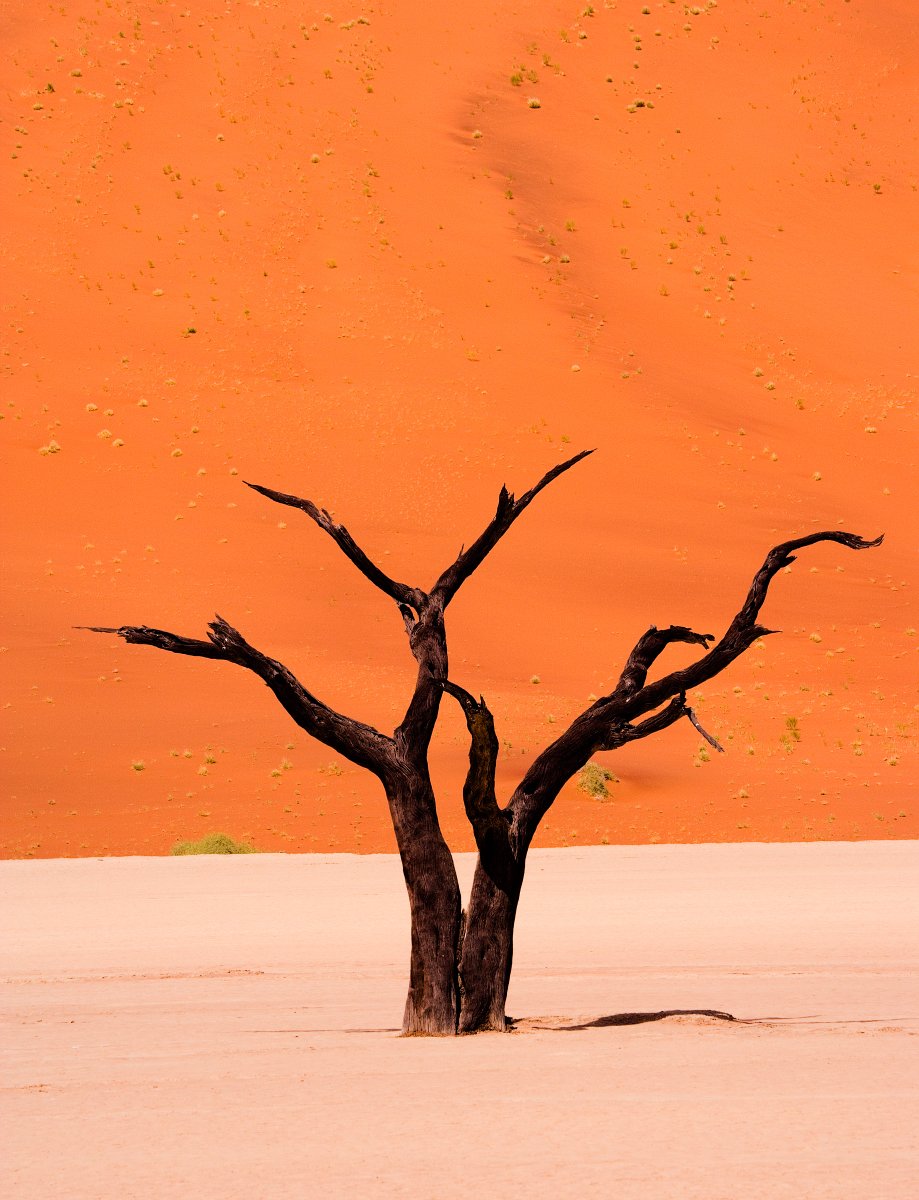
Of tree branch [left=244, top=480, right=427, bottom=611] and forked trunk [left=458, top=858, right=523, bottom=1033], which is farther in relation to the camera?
tree branch [left=244, top=480, right=427, bottom=611]

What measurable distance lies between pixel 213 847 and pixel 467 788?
1462 cm

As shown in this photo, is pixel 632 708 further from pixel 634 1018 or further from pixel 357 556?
pixel 634 1018

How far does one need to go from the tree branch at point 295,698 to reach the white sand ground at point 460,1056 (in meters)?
1.75

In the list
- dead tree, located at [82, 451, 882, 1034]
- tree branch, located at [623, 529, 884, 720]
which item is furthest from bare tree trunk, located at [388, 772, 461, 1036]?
tree branch, located at [623, 529, 884, 720]

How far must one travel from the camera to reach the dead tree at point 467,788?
963cm

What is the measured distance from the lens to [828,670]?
36.2 metres

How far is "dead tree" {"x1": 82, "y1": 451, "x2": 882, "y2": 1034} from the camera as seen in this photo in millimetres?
9633

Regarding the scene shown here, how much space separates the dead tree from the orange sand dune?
15.0m

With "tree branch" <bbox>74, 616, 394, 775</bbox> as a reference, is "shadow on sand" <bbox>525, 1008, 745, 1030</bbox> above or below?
below

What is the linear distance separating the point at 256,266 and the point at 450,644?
21.4 m

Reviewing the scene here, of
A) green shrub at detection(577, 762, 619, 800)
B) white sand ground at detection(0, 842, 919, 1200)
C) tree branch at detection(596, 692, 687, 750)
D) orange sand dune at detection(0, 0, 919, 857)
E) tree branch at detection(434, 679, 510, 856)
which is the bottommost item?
white sand ground at detection(0, 842, 919, 1200)

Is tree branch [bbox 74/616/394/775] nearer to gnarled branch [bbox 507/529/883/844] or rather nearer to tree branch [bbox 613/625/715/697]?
gnarled branch [bbox 507/529/883/844]

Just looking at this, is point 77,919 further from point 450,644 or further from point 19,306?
point 19,306

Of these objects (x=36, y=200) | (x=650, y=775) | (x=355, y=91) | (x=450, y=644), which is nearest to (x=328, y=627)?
(x=450, y=644)
